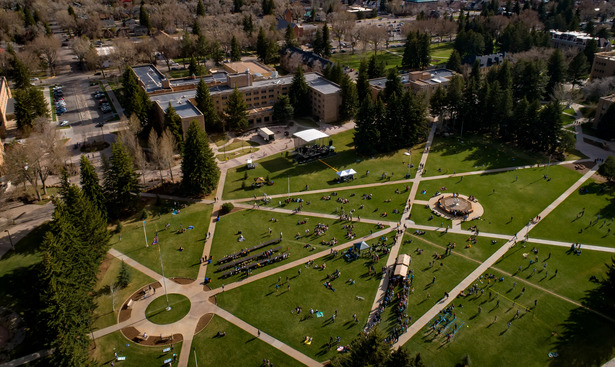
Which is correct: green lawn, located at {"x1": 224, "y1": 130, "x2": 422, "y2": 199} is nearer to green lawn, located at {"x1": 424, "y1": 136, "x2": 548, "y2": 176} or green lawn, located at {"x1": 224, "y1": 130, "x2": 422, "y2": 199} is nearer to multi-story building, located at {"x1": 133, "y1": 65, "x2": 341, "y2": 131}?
green lawn, located at {"x1": 424, "y1": 136, "x2": 548, "y2": 176}

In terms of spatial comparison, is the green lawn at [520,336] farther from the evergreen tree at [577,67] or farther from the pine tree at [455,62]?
the pine tree at [455,62]

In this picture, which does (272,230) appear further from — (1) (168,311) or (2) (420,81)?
(2) (420,81)

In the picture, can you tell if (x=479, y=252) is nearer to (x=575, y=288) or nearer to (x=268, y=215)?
(x=575, y=288)

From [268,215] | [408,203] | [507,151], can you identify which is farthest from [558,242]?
[268,215]

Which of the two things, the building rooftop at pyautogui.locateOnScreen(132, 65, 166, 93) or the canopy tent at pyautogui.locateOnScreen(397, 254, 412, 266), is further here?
the building rooftop at pyautogui.locateOnScreen(132, 65, 166, 93)

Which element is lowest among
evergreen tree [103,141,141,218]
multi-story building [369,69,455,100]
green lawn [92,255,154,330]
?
green lawn [92,255,154,330]

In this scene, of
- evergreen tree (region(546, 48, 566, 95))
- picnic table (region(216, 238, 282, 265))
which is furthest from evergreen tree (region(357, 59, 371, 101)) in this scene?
picnic table (region(216, 238, 282, 265))
